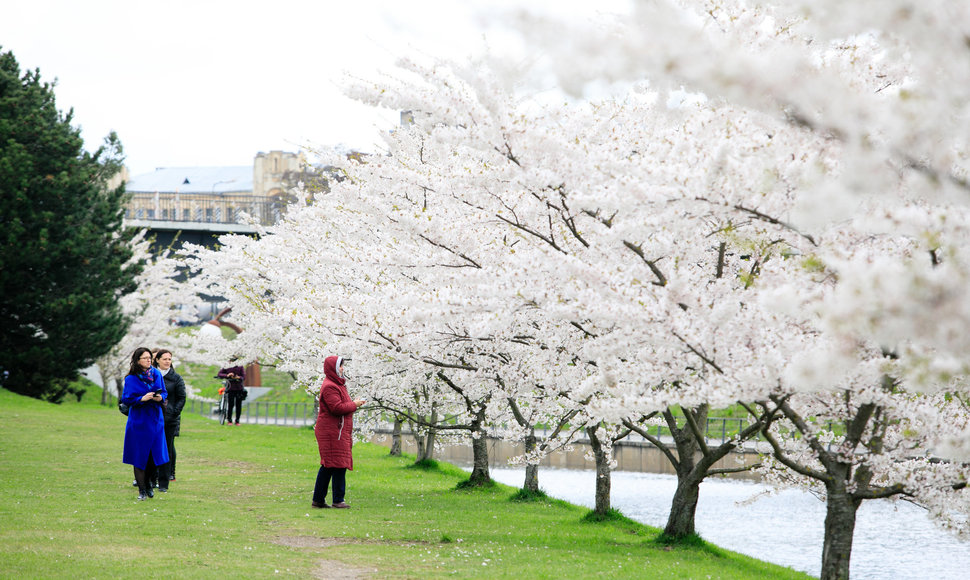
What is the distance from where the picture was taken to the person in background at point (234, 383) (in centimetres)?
2761

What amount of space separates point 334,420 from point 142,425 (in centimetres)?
217

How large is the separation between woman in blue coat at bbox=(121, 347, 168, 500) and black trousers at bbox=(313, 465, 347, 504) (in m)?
1.84

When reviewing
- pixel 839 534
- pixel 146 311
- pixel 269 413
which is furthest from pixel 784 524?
pixel 146 311

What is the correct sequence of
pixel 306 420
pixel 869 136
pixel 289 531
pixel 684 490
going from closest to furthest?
1. pixel 869 136
2. pixel 289 531
3. pixel 684 490
4. pixel 306 420

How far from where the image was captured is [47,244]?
84.4ft

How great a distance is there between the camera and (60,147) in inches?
1067

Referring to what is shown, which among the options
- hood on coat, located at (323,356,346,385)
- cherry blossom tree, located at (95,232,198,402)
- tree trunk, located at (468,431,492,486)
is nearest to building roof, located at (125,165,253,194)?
cherry blossom tree, located at (95,232,198,402)

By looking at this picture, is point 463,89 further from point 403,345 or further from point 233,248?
point 233,248

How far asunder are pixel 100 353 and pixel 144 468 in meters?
18.4

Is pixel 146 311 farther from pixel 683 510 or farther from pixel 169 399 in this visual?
pixel 683 510

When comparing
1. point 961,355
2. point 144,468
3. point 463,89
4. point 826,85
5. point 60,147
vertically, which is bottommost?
point 144,468

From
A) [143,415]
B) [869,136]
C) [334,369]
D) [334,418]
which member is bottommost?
[143,415]

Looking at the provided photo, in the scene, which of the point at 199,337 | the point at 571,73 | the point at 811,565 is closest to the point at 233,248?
the point at 199,337

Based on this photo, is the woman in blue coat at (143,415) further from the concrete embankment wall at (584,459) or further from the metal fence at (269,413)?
the metal fence at (269,413)
